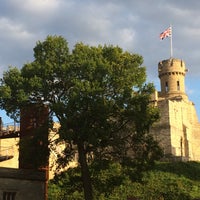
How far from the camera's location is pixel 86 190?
1019 inches

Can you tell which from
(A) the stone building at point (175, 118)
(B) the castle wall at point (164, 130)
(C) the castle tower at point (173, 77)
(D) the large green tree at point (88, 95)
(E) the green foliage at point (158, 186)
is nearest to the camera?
(D) the large green tree at point (88, 95)

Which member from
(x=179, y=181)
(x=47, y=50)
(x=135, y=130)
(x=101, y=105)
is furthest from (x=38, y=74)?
(x=179, y=181)

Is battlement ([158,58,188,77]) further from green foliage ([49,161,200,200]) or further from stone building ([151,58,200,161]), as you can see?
green foliage ([49,161,200,200])

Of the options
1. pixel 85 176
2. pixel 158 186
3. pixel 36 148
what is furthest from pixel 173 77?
pixel 36 148


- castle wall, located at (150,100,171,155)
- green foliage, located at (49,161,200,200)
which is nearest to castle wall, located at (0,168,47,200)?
green foliage, located at (49,161,200,200)

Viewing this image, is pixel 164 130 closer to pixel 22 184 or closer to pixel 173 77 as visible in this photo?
pixel 173 77

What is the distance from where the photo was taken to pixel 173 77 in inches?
3206

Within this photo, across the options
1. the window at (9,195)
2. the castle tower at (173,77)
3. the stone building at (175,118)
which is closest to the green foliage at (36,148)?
the window at (9,195)

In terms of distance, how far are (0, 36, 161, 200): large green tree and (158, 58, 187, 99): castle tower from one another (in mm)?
54584

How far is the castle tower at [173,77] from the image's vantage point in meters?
81.4

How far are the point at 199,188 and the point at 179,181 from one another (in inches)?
82.5

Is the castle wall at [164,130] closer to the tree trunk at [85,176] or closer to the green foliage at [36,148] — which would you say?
the tree trunk at [85,176]

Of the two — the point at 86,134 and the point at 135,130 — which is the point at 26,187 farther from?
the point at 135,130

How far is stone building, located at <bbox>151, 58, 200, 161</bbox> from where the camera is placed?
6266 centimetres
